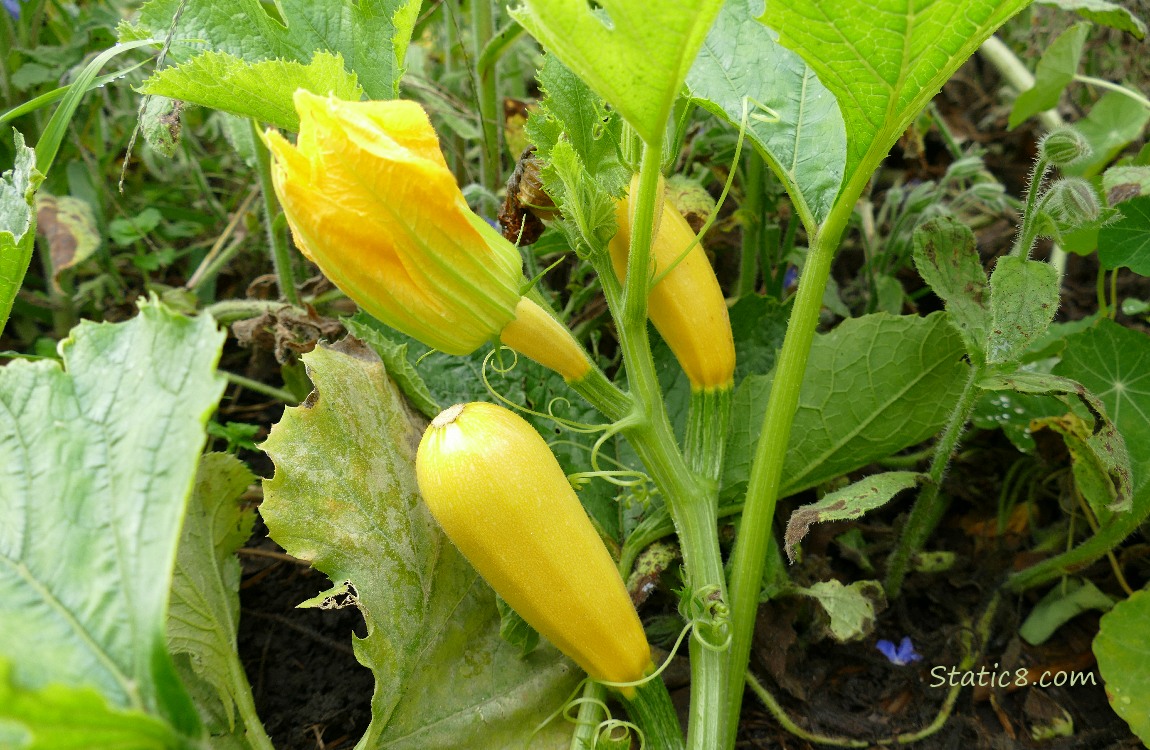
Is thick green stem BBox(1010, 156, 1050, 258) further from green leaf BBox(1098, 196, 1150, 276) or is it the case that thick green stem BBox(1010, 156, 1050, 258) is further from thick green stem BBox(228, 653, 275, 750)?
thick green stem BBox(228, 653, 275, 750)

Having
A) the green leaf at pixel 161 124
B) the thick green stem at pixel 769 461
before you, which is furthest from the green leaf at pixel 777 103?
the green leaf at pixel 161 124

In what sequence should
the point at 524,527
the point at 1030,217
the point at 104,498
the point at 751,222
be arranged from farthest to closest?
the point at 751,222, the point at 1030,217, the point at 524,527, the point at 104,498

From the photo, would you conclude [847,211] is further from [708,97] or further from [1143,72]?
[1143,72]

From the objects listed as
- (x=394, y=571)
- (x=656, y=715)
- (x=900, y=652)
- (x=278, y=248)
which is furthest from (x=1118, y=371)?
(x=278, y=248)

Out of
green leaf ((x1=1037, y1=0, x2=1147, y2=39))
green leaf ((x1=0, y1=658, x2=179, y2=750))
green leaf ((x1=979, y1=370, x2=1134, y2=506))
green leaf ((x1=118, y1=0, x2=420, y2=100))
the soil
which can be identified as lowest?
the soil

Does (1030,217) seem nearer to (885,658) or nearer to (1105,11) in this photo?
(1105,11)

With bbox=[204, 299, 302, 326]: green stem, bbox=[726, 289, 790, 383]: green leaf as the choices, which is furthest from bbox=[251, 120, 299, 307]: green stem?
bbox=[726, 289, 790, 383]: green leaf
